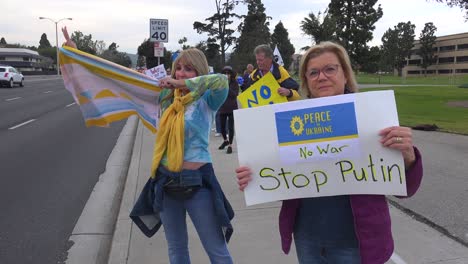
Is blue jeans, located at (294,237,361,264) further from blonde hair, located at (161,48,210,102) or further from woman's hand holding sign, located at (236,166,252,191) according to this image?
blonde hair, located at (161,48,210,102)

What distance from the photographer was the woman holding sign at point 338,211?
81.4 inches

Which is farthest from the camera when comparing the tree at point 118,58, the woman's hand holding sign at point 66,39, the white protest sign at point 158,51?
the tree at point 118,58

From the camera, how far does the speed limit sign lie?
15258 mm

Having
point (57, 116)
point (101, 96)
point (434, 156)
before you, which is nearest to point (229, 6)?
point (57, 116)

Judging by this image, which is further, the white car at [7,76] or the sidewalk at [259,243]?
the white car at [7,76]

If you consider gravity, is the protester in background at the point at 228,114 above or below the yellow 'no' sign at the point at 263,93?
below

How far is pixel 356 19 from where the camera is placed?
189 feet

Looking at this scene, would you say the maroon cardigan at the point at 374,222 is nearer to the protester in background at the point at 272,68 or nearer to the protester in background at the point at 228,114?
the protester in background at the point at 272,68

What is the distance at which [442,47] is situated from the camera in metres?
115

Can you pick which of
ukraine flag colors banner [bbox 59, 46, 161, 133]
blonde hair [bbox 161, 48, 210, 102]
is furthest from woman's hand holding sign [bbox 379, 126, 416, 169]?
ukraine flag colors banner [bbox 59, 46, 161, 133]

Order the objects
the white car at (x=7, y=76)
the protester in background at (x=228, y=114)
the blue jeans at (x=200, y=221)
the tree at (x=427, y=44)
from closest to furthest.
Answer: the blue jeans at (x=200, y=221) < the protester in background at (x=228, y=114) < the white car at (x=7, y=76) < the tree at (x=427, y=44)

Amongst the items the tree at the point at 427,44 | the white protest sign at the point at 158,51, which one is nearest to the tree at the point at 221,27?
the white protest sign at the point at 158,51

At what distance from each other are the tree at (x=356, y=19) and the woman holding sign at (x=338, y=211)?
186ft

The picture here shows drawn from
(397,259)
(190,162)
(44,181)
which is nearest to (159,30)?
(44,181)
